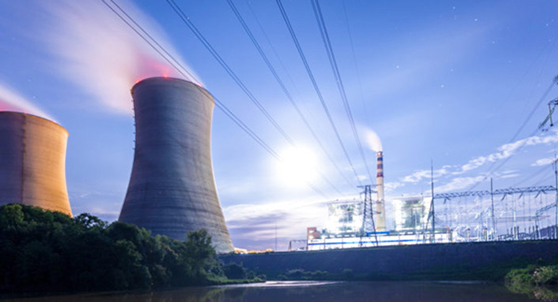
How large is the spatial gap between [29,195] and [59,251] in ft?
38.7

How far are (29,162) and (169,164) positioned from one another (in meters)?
10.3

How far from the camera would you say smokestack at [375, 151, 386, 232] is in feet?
217

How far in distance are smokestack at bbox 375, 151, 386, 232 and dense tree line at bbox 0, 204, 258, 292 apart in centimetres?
4425

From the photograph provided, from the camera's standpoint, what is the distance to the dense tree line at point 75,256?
21.8 m

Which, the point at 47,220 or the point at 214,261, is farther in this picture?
the point at 214,261

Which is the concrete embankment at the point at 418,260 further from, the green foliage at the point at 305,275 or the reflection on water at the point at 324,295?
the reflection on water at the point at 324,295

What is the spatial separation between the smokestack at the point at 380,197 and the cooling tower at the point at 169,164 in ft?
121

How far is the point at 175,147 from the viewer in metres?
33.1

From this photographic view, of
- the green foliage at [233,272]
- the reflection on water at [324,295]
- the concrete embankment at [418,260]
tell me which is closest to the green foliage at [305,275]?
the concrete embankment at [418,260]

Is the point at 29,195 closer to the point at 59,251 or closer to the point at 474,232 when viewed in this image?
the point at 59,251

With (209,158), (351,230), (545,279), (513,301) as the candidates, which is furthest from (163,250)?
(351,230)

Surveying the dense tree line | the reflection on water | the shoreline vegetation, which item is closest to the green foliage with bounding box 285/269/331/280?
the shoreline vegetation

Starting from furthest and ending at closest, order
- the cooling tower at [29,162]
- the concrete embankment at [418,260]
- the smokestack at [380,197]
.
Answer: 1. the smokestack at [380,197]
2. the concrete embankment at [418,260]
3. the cooling tower at [29,162]

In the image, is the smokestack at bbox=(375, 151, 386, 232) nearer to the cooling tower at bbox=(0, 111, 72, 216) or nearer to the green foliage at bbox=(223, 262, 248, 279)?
the green foliage at bbox=(223, 262, 248, 279)
